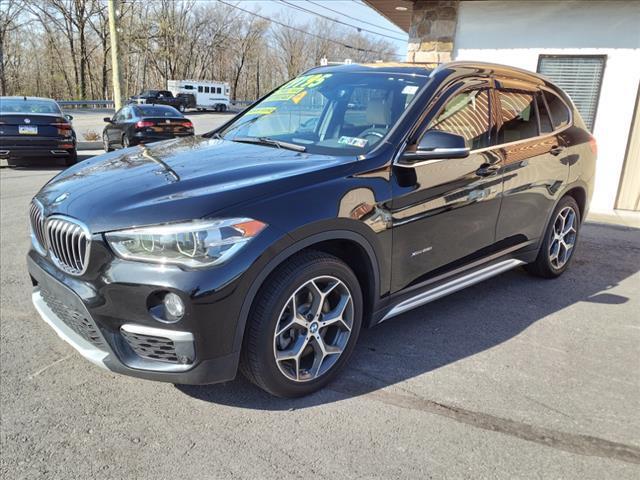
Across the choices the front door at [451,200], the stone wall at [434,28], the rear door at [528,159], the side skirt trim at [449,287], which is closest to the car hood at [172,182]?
the front door at [451,200]

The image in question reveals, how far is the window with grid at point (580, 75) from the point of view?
26.7 ft

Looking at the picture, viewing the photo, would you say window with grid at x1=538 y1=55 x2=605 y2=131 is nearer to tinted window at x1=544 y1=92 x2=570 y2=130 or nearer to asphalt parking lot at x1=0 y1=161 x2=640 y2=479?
tinted window at x1=544 y1=92 x2=570 y2=130

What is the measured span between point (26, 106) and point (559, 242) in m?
11.5

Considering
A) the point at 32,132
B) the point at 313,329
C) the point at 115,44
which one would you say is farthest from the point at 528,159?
the point at 115,44

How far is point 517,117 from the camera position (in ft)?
13.5

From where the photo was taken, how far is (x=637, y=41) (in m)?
7.79

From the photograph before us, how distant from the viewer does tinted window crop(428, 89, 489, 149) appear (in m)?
3.46

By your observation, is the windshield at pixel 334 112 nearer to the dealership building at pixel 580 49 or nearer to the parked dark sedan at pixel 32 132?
the dealership building at pixel 580 49

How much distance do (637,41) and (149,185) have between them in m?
8.14

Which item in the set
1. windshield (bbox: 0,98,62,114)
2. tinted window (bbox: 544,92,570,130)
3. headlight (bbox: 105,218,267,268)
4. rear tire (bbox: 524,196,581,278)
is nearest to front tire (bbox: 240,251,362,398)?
headlight (bbox: 105,218,267,268)

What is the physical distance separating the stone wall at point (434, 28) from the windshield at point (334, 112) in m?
5.47

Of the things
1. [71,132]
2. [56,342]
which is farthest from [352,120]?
[71,132]

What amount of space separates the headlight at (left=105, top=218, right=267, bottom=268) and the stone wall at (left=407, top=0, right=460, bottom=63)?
7.51 meters

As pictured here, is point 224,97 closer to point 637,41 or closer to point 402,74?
point 637,41
